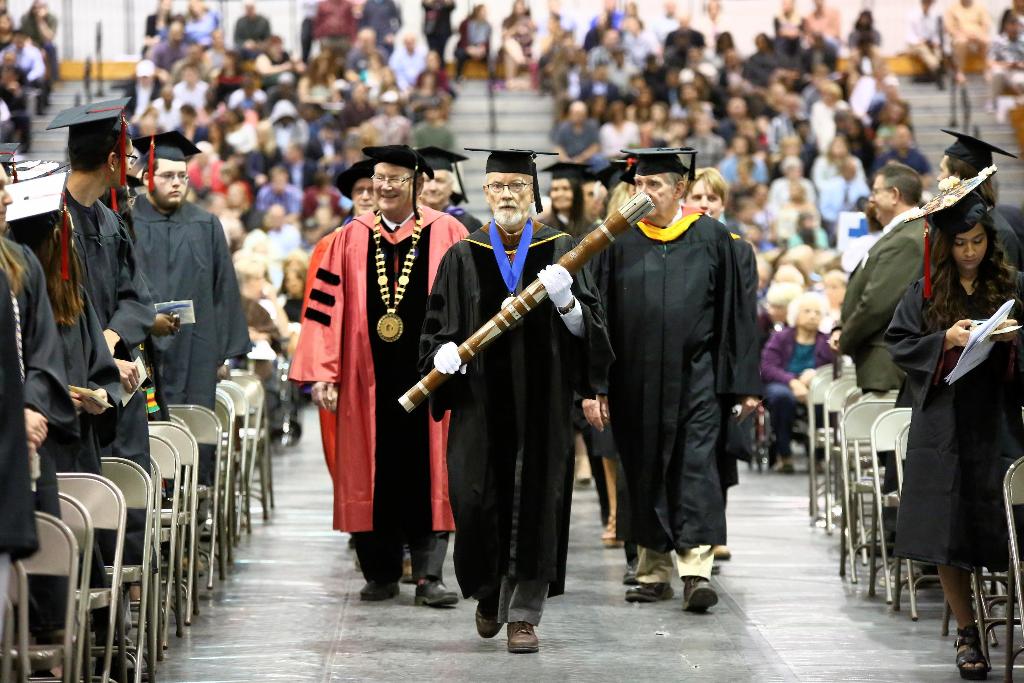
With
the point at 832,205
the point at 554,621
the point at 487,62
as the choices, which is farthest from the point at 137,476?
the point at 487,62

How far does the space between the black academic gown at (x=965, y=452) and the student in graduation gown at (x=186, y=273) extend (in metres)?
3.93

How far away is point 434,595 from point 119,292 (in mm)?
2024

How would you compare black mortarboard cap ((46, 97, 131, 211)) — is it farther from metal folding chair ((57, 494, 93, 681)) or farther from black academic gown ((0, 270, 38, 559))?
black academic gown ((0, 270, 38, 559))

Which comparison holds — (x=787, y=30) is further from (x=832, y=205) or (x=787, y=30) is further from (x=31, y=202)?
(x=31, y=202)

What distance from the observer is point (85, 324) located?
227 inches

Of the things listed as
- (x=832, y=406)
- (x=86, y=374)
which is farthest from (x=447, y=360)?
(x=832, y=406)

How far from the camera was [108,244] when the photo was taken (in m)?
6.76

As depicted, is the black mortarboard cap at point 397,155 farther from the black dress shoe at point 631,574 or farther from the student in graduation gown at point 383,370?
the black dress shoe at point 631,574

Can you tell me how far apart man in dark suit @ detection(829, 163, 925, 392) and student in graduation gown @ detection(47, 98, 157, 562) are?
366 cm

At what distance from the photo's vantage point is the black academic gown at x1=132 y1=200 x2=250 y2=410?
354 inches

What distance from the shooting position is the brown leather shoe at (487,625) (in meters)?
6.83

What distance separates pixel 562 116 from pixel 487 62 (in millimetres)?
2165

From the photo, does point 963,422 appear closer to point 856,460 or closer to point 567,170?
point 856,460

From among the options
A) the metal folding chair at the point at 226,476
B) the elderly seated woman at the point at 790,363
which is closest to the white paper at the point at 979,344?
the metal folding chair at the point at 226,476
